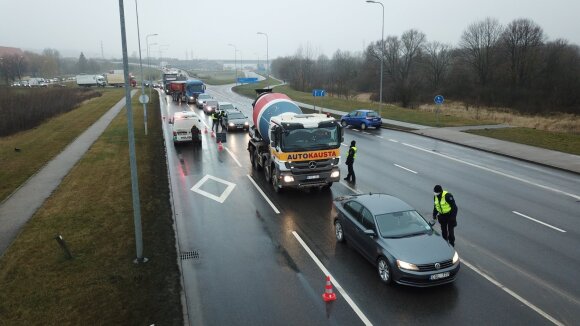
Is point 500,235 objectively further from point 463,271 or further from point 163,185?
point 163,185

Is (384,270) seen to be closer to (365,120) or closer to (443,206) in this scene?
(443,206)

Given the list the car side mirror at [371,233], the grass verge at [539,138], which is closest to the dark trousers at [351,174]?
the car side mirror at [371,233]

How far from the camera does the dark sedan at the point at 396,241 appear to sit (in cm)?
916

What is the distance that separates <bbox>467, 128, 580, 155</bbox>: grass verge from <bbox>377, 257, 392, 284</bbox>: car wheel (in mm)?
19220

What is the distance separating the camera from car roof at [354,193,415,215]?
10781mm

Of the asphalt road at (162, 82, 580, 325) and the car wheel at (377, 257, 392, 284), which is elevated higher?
the car wheel at (377, 257, 392, 284)

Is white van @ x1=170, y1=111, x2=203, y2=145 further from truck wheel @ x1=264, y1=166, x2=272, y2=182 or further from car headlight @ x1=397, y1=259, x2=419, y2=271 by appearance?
car headlight @ x1=397, y1=259, x2=419, y2=271

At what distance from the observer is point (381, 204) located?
11.1 m

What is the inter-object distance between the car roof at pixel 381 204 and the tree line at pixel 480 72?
146 ft

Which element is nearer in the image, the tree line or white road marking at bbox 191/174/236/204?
white road marking at bbox 191/174/236/204

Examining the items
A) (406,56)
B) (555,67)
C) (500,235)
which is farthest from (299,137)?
(406,56)

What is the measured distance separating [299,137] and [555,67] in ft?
204

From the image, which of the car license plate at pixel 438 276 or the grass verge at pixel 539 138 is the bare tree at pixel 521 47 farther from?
the car license plate at pixel 438 276

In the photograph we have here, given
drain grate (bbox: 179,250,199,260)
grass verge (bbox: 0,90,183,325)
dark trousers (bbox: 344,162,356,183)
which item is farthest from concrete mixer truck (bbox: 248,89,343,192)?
drain grate (bbox: 179,250,199,260)
